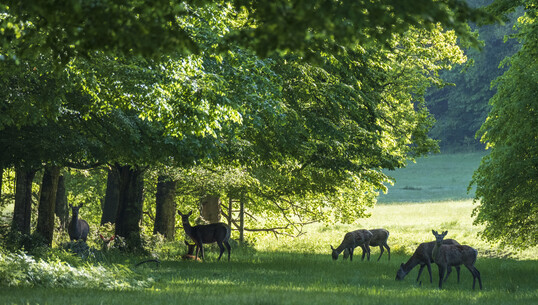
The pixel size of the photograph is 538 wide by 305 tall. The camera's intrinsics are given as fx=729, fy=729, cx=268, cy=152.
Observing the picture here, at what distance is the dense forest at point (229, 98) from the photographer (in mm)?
6855

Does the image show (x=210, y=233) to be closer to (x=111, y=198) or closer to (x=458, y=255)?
(x=458, y=255)

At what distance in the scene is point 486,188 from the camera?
22.6 metres

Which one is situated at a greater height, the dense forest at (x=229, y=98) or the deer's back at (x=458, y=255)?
the dense forest at (x=229, y=98)

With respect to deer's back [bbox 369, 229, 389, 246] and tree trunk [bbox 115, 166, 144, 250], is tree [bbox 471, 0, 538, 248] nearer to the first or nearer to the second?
deer's back [bbox 369, 229, 389, 246]

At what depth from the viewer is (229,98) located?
15.7 metres

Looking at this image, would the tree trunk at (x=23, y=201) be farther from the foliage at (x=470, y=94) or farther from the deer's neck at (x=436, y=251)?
the foliage at (x=470, y=94)

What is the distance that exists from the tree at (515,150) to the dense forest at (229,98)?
0.08 m

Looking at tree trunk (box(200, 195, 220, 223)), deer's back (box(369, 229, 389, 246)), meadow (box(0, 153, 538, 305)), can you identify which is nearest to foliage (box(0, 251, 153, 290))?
meadow (box(0, 153, 538, 305))

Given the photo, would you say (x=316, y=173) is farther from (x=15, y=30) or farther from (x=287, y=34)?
(x=287, y=34)

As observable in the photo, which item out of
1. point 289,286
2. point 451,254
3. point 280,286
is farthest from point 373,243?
point 280,286

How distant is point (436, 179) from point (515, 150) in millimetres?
64546

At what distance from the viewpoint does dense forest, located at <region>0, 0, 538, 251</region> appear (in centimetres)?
686

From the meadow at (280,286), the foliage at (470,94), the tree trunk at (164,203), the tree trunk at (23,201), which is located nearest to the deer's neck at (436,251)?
the meadow at (280,286)

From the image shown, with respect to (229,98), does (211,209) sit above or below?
below
